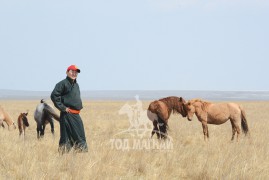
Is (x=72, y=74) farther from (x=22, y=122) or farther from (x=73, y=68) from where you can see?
(x=22, y=122)

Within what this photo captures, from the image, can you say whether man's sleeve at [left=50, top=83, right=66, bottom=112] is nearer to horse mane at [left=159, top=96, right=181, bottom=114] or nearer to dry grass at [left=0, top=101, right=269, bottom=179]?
dry grass at [left=0, top=101, right=269, bottom=179]

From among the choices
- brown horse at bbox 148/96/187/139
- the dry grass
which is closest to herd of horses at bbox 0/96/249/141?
brown horse at bbox 148/96/187/139

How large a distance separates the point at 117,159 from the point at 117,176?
123 centimetres

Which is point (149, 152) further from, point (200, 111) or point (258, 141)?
point (258, 141)

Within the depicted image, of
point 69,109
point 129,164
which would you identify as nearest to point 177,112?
point 129,164

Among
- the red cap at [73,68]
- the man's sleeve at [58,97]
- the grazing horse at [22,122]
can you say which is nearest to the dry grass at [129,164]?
the man's sleeve at [58,97]

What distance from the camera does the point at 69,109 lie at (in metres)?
8.48

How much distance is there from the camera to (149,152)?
30.1 ft

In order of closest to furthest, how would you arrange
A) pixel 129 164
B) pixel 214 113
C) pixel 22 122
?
1. pixel 129 164
2. pixel 214 113
3. pixel 22 122

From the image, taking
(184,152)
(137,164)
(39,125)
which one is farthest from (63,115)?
(39,125)

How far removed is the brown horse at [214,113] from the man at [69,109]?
4456mm

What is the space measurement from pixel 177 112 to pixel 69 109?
179 inches

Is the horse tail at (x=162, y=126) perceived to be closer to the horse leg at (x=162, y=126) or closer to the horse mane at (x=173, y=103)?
the horse leg at (x=162, y=126)

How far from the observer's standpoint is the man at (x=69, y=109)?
8.39 meters
